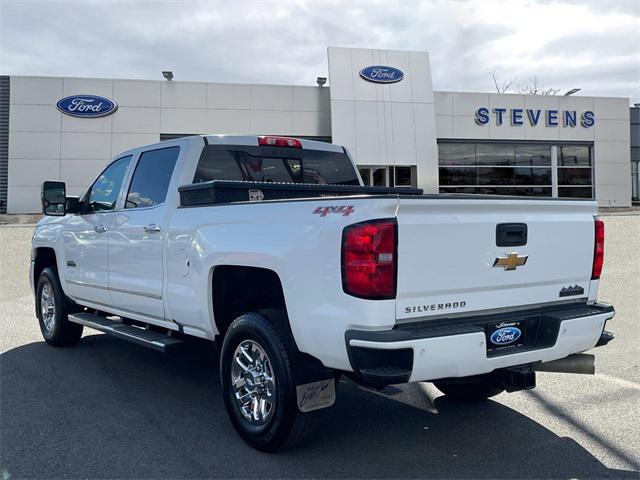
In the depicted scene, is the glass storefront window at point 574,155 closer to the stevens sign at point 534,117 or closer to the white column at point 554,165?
the white column at point 554,165

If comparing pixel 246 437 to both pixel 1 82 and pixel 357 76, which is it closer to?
pixel 357 76

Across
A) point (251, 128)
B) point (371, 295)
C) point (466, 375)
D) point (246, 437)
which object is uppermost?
point (251, 128)

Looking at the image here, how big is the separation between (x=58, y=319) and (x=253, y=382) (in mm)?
3862

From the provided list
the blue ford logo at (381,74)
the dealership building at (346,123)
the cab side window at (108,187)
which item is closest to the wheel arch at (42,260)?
the cab side window at (108,187)

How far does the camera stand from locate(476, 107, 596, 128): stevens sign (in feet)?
97.6

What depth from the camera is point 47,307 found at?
720cm

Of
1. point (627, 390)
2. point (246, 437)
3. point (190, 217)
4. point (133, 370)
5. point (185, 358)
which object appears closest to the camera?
point (246, 437)

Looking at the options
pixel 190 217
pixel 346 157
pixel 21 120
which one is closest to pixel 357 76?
pixel 21 120

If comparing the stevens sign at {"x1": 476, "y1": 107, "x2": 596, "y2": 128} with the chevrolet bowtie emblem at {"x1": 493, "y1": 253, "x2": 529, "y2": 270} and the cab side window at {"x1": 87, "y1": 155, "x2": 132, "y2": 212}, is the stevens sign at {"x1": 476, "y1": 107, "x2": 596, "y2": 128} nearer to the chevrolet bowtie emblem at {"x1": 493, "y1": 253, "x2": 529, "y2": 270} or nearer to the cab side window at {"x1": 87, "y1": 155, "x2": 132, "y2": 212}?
the cab side window at {"x1": 87, "y1": 155, "x2": 132, "y2": 212}

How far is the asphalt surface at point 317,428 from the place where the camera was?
143 inches

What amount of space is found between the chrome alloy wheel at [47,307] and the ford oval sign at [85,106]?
2076 cm

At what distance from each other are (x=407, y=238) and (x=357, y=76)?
25162 mm

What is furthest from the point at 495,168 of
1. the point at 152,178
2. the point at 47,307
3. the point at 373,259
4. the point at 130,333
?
the point at 373,259

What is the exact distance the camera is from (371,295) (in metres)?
3.14
